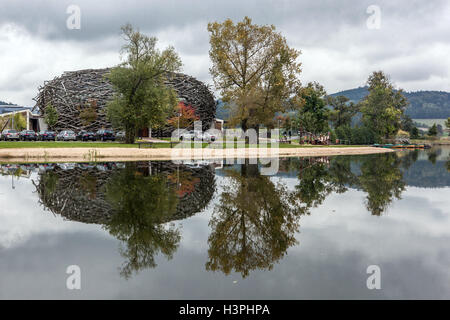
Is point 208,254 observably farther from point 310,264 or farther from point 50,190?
point 50,190

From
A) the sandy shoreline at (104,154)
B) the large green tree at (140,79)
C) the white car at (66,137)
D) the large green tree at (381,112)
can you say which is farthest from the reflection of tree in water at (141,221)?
the large green tree at (381,112)

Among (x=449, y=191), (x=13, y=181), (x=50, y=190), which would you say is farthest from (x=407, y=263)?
(x=13, y=181)

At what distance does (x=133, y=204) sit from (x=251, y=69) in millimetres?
→ 37551

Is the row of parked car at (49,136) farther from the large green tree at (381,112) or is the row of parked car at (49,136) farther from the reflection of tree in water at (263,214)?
the large green tree at (381,112)

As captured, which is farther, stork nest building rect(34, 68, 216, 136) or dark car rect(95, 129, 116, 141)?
stork nest building rect(34, 68, 216, 136)

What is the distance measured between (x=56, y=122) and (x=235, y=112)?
1642 inches

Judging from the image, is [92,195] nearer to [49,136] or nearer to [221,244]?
[221,244]

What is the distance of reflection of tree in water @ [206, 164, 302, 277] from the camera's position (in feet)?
19.1

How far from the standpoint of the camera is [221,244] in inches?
263

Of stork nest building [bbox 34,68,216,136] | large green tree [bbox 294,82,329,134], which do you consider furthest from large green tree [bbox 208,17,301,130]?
stork nest building [bbox 34,68,216,136]

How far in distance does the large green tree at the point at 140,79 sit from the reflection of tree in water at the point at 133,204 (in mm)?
23157

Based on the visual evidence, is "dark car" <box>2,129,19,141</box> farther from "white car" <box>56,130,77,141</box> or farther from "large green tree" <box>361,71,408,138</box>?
"large green tree" <box>361,71,408,138</box>

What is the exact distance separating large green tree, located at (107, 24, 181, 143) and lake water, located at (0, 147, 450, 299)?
89.8 ft

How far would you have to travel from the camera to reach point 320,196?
12.5 m
